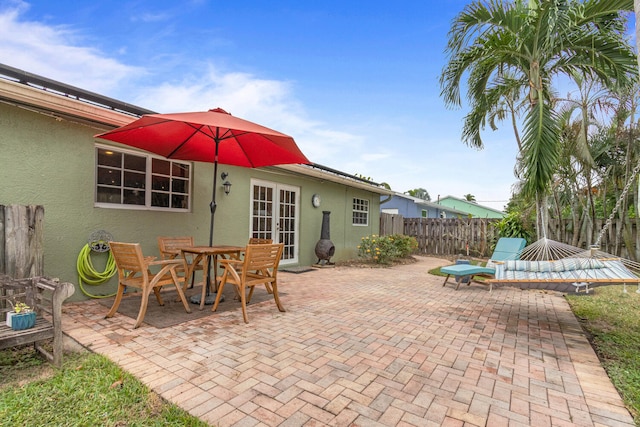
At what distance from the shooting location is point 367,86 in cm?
1033

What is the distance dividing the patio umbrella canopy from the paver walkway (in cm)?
163

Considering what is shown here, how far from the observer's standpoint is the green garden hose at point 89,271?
13.7ft

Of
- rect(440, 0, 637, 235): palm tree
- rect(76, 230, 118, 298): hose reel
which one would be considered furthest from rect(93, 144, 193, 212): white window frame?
rect(440, 0, 637, 235): palm tree

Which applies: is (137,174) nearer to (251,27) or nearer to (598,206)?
(251,27)

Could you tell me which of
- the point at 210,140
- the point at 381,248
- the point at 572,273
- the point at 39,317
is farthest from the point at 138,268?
the point at 381,248

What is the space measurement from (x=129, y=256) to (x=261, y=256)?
4.52 feet

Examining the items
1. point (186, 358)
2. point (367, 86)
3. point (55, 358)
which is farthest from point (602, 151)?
point (55, 358)

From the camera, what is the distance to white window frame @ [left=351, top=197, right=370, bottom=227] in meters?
10.4

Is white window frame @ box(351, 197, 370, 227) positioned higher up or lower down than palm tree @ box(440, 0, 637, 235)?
lower down

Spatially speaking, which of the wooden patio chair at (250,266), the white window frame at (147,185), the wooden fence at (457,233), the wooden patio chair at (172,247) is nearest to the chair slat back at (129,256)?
the wooden patio chair at (172,247)

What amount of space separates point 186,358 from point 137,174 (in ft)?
11.3

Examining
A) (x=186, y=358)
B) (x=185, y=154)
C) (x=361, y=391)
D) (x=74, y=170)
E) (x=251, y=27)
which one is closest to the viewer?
(x=361, y=391)

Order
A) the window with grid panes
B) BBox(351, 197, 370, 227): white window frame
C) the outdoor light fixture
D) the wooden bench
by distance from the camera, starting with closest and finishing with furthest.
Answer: the wooden bench → the outdoor light fixture → BBox(351, 197, 370, 227): white window frame → the window with grid panes

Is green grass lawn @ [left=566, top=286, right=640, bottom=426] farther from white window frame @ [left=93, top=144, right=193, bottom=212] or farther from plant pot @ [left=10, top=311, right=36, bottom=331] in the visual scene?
white window frame @ [left=93, top=144, right=193, bottom=212]
